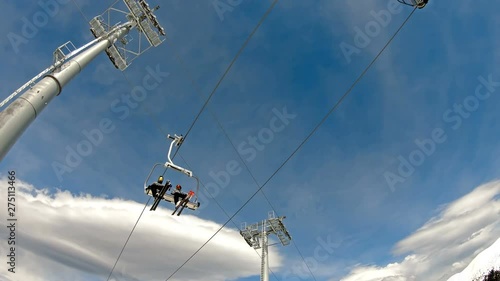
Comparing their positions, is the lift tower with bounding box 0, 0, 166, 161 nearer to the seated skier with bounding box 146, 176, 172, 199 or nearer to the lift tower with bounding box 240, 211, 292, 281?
the seated skier with bounding box 146, 176, 172, 199

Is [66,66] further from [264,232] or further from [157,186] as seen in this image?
[264,232]

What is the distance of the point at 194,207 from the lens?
517 inches

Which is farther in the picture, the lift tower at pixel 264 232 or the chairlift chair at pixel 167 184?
the lift tower at pixel 264 232

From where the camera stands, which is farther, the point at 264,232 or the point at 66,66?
the point at 264,232

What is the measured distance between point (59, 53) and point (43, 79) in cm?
151

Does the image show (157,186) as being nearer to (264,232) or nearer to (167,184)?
(167,184)

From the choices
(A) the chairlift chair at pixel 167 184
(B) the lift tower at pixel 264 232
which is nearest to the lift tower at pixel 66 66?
(A) the chairlift chair at pixel 167 184

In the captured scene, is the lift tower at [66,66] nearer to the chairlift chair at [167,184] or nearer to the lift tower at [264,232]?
the chairlift chair at [167,184]

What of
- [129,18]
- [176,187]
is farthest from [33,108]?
[129,18]

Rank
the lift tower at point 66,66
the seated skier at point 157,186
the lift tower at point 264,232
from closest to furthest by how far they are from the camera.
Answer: the lift tower at point 66,66 < the seated skier at point 157,186 < the lift tower at point 264,232

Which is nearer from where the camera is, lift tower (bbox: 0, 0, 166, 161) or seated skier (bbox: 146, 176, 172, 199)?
lift tower (bbox: 0, 0, 166, 161)

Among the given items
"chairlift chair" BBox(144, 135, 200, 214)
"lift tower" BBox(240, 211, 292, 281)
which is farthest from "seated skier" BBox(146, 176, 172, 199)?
"lift tower" BBox(240, 211, 292, 281)

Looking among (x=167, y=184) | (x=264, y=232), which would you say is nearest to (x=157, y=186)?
(x=167, y=184)

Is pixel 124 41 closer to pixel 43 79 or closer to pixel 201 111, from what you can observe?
pixel 201 111
